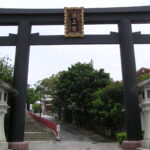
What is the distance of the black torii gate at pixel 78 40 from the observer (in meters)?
12.2

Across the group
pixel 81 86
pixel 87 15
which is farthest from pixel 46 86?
pixel 87 15

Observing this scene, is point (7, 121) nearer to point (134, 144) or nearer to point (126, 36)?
point (134, 144)

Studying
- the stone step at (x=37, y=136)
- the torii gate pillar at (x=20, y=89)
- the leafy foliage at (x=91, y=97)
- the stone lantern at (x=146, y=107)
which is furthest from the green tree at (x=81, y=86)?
the stone lantern at (x=146, y=107)

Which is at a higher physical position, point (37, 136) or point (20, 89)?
point (20, 89)

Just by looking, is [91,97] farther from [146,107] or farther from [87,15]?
[146,107]

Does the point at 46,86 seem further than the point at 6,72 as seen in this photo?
Yes

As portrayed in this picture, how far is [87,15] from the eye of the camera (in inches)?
538

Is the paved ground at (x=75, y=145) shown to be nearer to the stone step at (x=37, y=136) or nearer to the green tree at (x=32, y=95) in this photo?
the stone step at (x=37, y=136)

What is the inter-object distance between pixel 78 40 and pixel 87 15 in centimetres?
139

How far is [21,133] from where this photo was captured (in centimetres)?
1218

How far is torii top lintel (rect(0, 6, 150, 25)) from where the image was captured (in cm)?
1348

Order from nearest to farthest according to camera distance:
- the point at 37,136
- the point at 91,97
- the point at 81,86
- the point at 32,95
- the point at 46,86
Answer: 1. the point at 37,136
2. the point at 91,97
3. the point at 81,86
4. the point at 46,86
5. the point at 32,95

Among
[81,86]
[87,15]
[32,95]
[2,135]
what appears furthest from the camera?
[32,95]

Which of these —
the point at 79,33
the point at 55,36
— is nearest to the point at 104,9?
the point at 79,33
